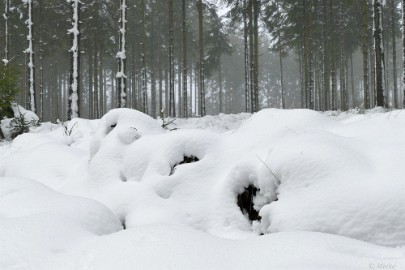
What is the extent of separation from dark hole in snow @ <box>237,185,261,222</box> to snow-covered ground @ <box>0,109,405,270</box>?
0.04 feet

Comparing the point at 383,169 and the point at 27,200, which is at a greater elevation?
the point at 383,169

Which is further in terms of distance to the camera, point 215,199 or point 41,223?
point 215,199

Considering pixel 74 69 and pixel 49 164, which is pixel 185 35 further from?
pixel 49 164

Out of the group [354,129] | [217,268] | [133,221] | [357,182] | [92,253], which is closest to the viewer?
[217,268]

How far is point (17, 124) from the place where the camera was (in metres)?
11.1

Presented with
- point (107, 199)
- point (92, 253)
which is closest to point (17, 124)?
point (107, 199)

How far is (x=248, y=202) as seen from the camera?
3.27 metres

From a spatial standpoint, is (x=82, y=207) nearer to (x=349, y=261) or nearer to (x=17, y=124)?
(x=349, y=261)

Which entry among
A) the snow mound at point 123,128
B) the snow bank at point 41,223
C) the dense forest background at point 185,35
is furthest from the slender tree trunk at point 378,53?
the snow bank at point 41,223

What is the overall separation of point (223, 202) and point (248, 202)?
271 mm

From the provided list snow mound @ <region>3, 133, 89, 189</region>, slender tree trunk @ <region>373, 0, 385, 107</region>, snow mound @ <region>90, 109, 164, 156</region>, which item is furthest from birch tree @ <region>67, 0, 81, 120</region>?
slender tree trunk @ <region>373, 0, 385, 107</region>

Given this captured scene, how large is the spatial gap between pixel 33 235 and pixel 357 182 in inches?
95.9

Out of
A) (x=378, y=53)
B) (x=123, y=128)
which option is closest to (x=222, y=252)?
(x=123, y=128)

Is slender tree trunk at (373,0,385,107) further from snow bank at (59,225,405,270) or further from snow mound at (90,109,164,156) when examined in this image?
snow bank at (59,225,405,270)
